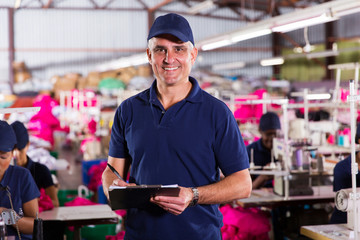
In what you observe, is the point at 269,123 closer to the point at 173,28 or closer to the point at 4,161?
the point at 4,161

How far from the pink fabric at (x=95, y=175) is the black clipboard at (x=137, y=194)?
182 inches

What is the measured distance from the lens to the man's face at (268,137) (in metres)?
5.20

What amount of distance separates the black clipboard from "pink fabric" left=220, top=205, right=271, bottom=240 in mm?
2673

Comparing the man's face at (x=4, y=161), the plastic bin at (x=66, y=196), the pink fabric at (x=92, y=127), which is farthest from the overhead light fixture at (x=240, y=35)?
the man's face at (x=4, y=161)

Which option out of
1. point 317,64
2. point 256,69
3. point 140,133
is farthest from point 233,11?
point 140,133

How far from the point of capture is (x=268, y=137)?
521 centimetres

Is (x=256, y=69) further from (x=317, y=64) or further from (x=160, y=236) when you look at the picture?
(x=160, y=236)

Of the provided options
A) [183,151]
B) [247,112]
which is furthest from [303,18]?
[247,112]

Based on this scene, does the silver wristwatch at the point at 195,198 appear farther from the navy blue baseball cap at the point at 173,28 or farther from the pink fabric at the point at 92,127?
the pink fabric at the point at 92,127

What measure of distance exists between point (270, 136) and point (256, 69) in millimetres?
14921

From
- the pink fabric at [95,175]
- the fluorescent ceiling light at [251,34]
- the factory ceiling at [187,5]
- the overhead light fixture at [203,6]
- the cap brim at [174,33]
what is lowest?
the pink fabric at [95,175]

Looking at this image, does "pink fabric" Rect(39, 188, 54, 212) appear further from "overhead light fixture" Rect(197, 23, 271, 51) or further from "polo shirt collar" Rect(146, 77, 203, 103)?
"overhead light fixture" Rect(197, 23, 271, 51)

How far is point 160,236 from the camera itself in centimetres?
184

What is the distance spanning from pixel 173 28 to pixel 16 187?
159 centimetres
